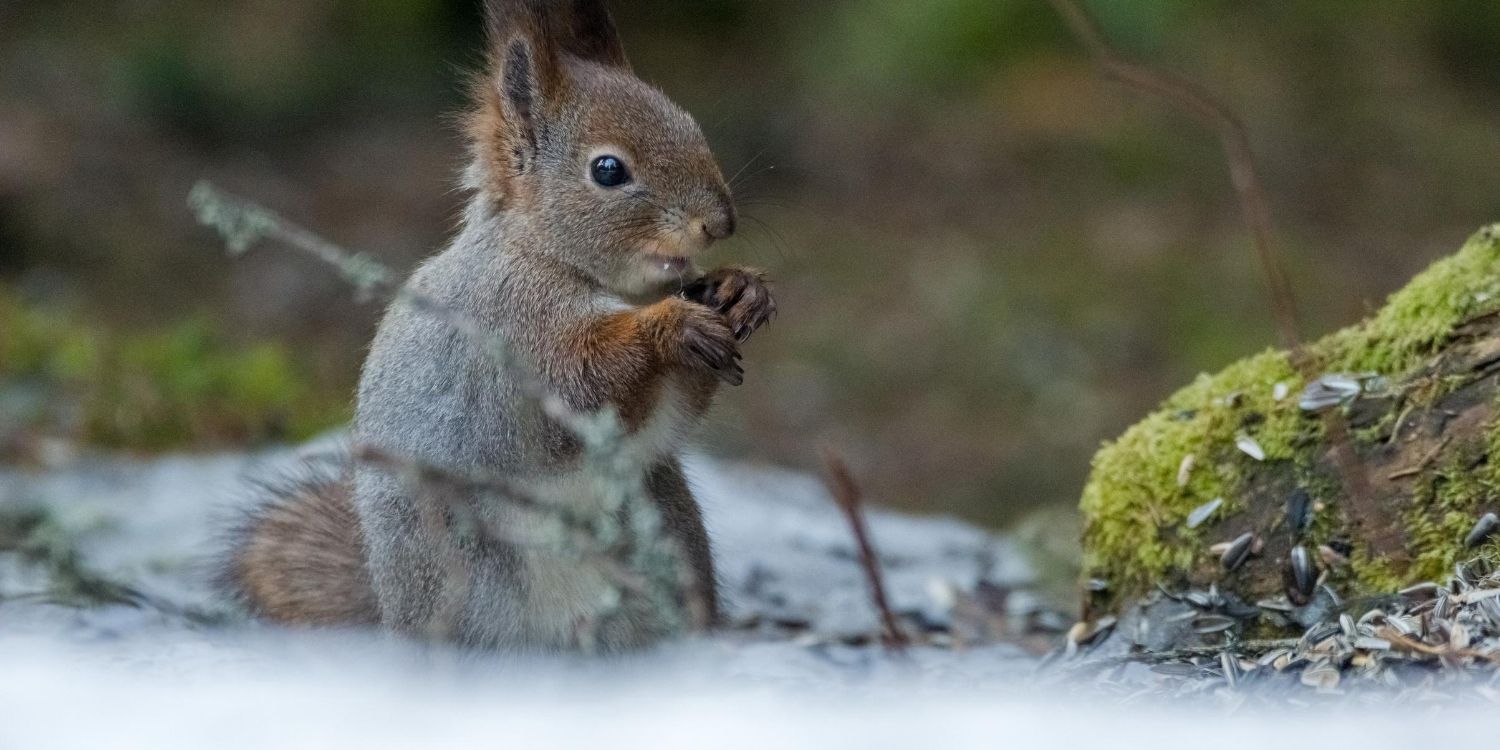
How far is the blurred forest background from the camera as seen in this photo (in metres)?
9.61

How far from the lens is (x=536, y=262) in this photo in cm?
396

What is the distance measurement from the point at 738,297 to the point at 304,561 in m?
1.46

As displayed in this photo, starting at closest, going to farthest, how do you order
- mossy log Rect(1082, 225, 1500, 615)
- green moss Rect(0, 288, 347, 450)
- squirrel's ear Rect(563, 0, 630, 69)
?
1. mossy log Rect(1082, 225, 1500, 615)
2. squirrel's ear Rect(563, 0, 630, 69)
3. green moss Rect(0, 288, 347, 450)

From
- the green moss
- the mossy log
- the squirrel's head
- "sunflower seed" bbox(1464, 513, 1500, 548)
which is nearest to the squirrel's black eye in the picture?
the squirrel's head

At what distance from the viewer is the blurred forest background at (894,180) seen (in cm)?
961

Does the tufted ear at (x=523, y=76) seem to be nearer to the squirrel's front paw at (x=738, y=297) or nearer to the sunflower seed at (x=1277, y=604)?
the squirrel's front paw at (x=738, y=297)

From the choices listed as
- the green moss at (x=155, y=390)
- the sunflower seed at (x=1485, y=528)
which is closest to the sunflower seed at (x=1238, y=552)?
the sunflower seed at (x=1485, y=528)

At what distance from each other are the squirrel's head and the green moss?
3016mm

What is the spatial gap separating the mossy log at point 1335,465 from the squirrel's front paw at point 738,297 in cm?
97

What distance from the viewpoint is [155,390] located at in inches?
→ 288

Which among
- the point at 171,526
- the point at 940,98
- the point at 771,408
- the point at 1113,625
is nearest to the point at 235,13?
the point at 940,98

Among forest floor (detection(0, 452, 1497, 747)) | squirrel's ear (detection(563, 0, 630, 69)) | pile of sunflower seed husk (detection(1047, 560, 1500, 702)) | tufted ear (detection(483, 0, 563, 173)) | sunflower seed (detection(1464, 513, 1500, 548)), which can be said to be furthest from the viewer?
squirrel's ear (detection(563, 0, 630, 69))

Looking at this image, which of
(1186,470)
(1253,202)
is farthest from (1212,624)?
(1253,202)

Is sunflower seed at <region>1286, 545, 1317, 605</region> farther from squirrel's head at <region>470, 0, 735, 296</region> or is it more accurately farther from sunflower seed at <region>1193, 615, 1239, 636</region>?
squirrel's head at <region>470, 0, 735, 296</region>
